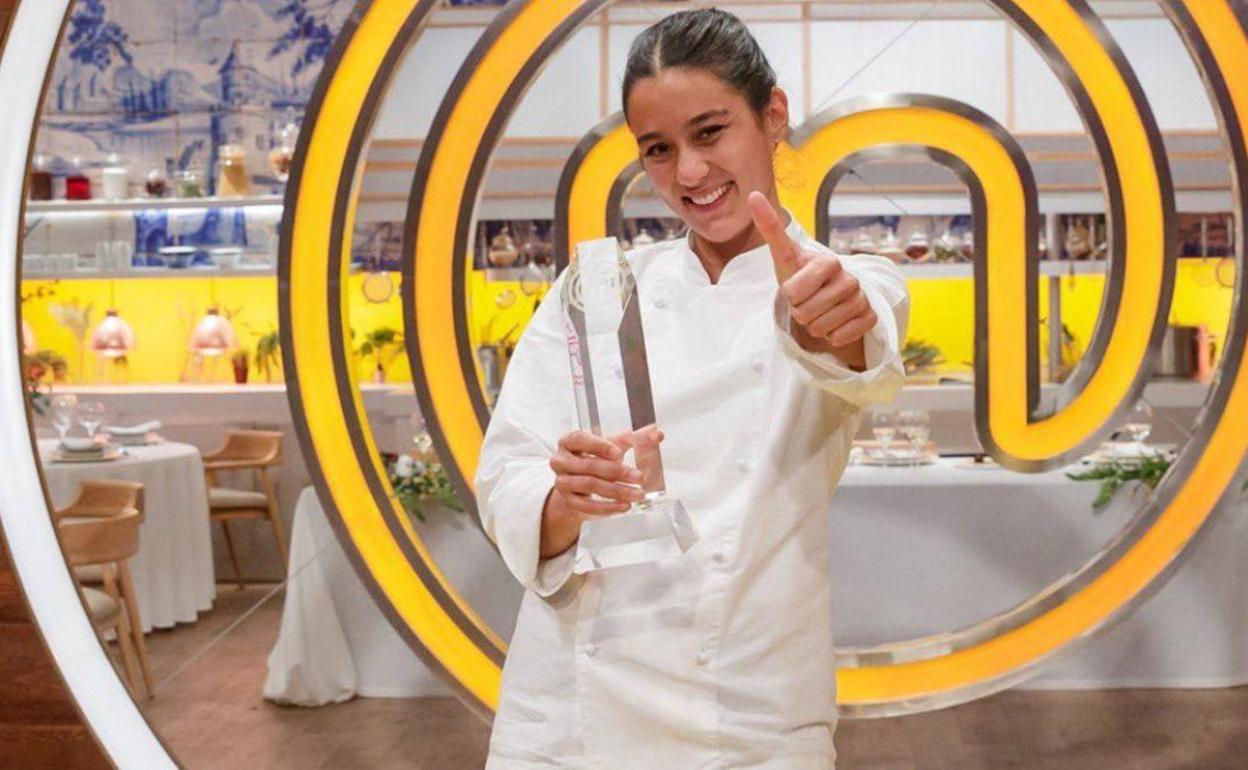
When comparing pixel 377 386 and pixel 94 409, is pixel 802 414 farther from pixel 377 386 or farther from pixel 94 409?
pixel 377 386

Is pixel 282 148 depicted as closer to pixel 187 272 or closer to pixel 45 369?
pixel 187 272

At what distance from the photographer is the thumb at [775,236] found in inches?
47.1

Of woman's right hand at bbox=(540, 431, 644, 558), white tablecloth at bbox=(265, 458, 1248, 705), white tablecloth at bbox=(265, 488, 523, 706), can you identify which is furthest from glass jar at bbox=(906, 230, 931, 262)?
woman's right hand at bbox=(540, 431, 644, 558)

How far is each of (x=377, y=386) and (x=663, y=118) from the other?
4367 mm

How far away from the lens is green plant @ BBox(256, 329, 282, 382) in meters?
5.25

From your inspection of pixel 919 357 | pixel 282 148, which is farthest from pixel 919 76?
pixel 282 148

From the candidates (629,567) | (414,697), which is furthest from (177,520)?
(629,567)

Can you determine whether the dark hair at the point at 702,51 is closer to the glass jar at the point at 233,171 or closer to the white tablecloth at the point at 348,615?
the white tablecloth at the point at 348,615

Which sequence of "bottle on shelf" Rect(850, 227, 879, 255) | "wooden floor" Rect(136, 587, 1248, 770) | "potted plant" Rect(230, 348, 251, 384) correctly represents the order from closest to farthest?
"wooden floor" Rect(136, 587, 1248, 770), "potted plant" Rect(230, 348, 251, 384), "bottle on shelf" Rect(850, 227, 879, 255)

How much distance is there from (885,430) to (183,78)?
2.82 m

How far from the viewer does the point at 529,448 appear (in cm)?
143

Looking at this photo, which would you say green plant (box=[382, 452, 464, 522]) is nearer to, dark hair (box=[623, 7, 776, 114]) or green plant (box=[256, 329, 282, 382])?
green plant (box=[256, 329, 282, 382])

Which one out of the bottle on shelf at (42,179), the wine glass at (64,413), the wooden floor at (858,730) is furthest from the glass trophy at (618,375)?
the bottle on shelf at (42,179)

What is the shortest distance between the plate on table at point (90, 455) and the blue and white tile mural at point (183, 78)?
4.65ft
